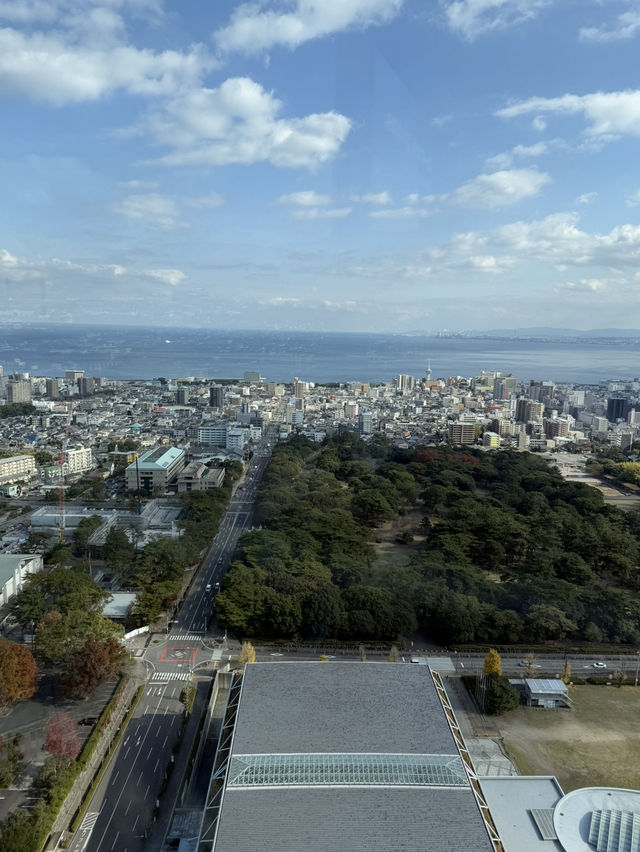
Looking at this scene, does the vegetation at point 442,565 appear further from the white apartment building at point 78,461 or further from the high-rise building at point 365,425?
the high-rise building at point 365,425

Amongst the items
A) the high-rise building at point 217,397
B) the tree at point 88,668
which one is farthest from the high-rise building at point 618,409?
the tree at point 88,668

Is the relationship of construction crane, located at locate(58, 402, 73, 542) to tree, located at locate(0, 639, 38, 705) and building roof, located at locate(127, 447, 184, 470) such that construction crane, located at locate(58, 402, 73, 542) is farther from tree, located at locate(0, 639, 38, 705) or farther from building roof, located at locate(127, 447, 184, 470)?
tree, located at locate(0, 639, 38, 705)

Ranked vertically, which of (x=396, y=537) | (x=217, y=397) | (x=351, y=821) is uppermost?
(x=217, y=397)

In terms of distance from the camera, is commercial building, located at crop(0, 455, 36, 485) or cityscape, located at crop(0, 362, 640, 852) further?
commercial building, located at crop(0, 455, 36, 485)

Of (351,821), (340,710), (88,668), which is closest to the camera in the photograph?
(351,821)

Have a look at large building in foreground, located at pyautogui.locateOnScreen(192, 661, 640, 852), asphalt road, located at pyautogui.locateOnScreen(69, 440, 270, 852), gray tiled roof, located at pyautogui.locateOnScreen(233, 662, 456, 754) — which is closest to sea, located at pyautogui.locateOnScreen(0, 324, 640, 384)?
asphalt road, located at pyautogui.locateOnScreen(69, 440, 270, 852)

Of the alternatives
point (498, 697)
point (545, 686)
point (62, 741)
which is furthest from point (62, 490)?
point (545, 686)

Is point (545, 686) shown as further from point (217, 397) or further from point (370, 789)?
point (217, 397)
